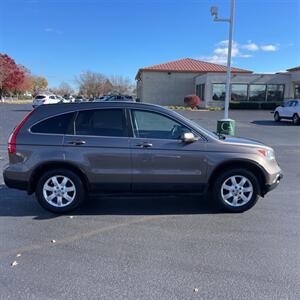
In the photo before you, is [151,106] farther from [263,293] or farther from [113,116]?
[263,293]

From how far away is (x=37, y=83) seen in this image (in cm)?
11862

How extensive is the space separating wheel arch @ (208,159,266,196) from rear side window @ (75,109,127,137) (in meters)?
1.51

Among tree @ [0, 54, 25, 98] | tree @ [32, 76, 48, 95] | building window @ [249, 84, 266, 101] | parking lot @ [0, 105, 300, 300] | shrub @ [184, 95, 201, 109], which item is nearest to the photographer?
parking lot @ [0, 105, 300, 300]

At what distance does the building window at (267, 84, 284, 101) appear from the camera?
36000mm

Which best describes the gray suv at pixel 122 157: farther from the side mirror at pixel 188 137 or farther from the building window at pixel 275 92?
the building window at pixel 275 92

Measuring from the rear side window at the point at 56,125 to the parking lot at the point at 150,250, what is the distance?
1.28 m

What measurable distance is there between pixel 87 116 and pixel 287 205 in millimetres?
3598

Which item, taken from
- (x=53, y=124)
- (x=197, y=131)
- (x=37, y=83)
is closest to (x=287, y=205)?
(x=197, y=131)

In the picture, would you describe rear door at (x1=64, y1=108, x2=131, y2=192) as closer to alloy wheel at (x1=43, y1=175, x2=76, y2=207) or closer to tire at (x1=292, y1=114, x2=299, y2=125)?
alloy wheel at (x1=43, y1=175, x2=76, y2=207)

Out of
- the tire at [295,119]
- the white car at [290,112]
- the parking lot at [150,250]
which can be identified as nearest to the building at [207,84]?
the white car at [290,112]

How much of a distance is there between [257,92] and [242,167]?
1318 inches

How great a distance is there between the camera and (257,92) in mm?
36062

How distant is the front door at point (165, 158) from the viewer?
4.82 metres

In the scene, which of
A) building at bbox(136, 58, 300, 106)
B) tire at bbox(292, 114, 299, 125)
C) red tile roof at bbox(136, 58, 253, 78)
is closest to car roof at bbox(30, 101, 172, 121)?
tire at bbox(292, 114, 299, 125)
